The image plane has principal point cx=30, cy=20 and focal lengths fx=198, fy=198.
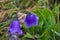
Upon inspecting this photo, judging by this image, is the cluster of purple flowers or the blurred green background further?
the blurred green background

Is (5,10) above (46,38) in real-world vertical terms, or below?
above

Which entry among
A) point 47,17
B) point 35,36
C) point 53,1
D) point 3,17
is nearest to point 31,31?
point 35,36

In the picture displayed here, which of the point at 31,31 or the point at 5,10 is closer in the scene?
the point at 31,31

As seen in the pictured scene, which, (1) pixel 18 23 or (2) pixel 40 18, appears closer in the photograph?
(1) pixel 18 23

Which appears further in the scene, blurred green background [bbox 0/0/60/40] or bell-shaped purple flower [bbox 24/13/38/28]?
blurred green background [bbox 0/0/60/40]

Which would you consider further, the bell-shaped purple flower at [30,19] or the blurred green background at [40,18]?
the blurred green background at [40,18]

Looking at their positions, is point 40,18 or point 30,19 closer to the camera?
point 30,19

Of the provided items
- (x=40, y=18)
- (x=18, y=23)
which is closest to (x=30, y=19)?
(x=18, y=23)

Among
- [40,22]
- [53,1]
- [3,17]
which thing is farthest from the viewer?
[53,1]

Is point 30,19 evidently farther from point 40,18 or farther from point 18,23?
point 40,18

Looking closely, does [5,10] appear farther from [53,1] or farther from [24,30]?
[53,1]

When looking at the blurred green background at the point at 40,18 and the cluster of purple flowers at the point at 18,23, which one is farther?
the blurred green background at the point at 40,18
